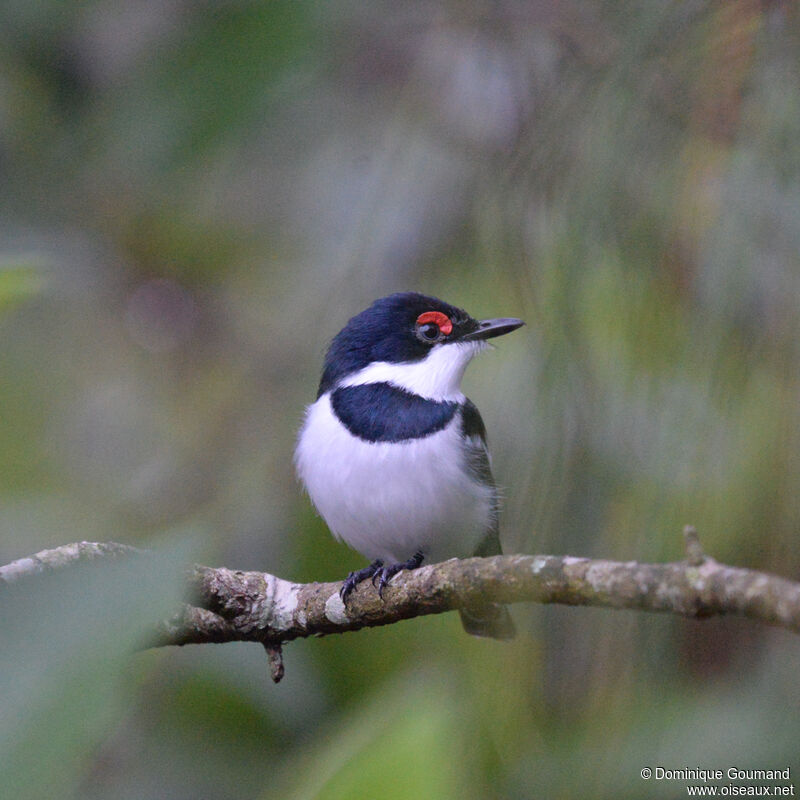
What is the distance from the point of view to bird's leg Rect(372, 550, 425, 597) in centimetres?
229

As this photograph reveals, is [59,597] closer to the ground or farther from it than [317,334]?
closer to the ground

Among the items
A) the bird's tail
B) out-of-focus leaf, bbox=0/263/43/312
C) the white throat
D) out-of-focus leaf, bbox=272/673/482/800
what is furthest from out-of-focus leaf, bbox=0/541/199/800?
the white throat

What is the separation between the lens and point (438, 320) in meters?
3.37

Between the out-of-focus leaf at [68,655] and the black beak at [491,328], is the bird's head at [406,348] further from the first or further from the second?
the out-of-focus leaf at [68,655]

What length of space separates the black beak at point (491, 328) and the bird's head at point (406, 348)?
4.9 inches

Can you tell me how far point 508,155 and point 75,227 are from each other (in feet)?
7.78

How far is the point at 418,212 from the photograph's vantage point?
8.46ft

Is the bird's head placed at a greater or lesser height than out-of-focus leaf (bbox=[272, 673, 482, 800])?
greater

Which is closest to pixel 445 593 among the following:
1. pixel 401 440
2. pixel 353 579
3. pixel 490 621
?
pixel 490 621

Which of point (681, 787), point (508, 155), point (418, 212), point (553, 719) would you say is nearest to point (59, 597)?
point (553, 719)

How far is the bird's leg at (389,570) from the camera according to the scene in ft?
7.51

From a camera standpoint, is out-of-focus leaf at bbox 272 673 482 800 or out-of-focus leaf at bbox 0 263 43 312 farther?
out-of-focus leaf at bbox 0 263 43 312

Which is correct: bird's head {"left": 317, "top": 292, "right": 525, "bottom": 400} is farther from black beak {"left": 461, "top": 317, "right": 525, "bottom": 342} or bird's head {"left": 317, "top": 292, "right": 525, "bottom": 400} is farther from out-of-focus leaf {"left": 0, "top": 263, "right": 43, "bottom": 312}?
out-of-focus leaf {"left": 0, "top": 263, "right": 43, "bottom": 312}

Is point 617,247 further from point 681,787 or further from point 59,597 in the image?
point 59,597
